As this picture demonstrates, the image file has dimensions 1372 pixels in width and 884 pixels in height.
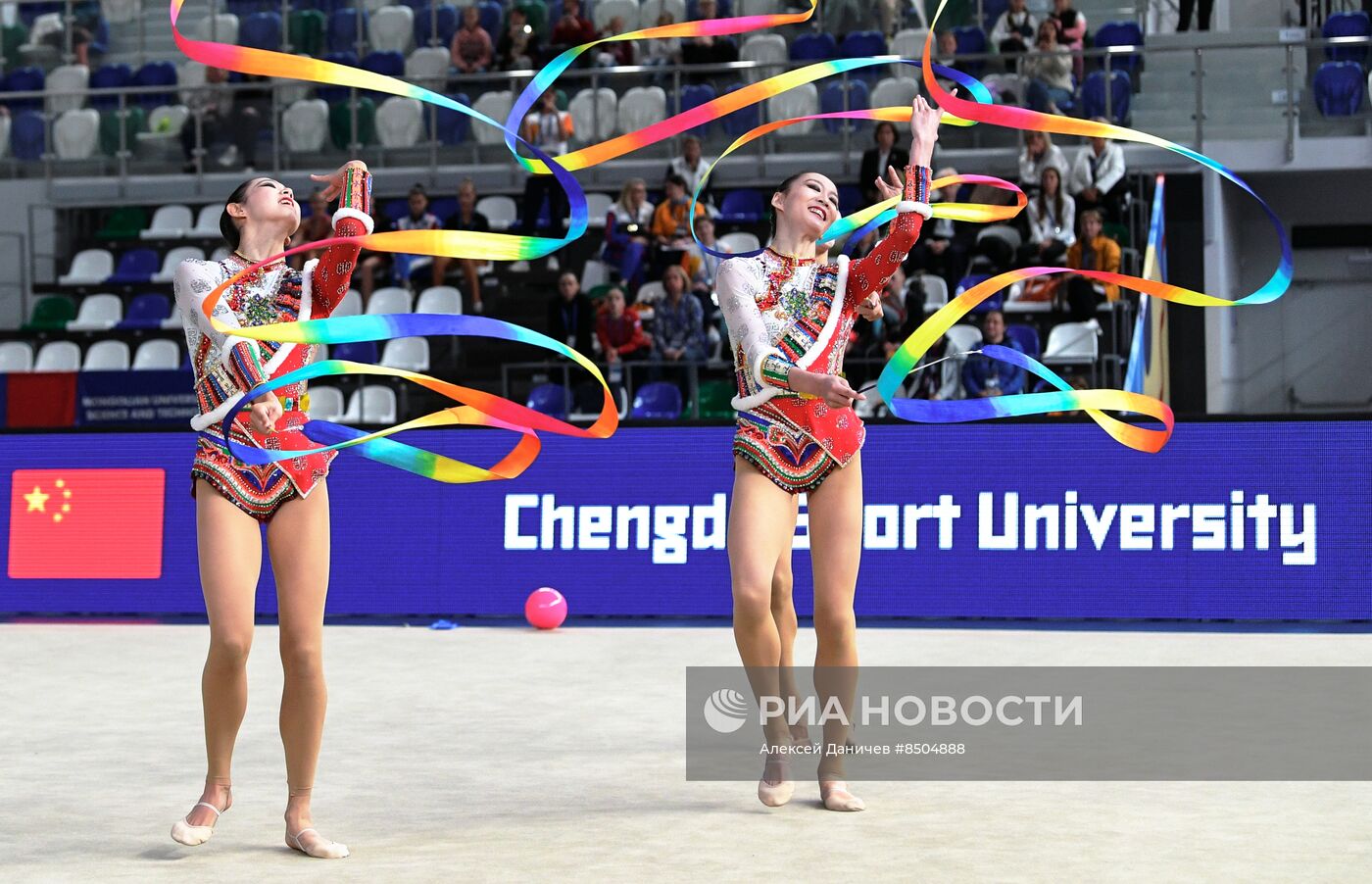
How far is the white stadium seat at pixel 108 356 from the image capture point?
633 inches

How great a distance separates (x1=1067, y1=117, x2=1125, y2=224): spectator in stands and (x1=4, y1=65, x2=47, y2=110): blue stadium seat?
11619mm

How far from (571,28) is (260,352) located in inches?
518

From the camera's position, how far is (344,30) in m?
19.3

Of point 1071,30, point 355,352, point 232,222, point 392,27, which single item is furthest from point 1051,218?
point 232,222

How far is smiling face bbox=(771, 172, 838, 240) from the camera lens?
5.33 meters

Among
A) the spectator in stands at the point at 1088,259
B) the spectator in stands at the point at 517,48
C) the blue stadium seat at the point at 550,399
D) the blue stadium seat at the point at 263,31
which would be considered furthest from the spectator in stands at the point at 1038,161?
the blue stadium seat at the point at 263,31

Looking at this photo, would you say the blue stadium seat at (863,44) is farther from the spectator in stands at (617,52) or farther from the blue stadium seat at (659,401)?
the blue stadium seat at (659,401)

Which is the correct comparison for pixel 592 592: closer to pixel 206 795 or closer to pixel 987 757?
pixel 987 757

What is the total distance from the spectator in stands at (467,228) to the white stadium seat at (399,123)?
2173 millimetres

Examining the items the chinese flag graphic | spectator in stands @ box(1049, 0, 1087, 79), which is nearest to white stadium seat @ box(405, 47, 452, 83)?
spectator in stands @ box(1049, 0, 1087, 79)

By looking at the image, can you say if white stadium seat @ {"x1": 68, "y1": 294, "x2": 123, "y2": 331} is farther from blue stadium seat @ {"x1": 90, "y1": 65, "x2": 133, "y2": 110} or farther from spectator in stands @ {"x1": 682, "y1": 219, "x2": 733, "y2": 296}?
spectator in stands @ {"x1": 682, "y1": 219, "x2": 733, "y2": 296}

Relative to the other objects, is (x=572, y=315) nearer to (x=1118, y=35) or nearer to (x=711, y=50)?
(x=711, y=50)

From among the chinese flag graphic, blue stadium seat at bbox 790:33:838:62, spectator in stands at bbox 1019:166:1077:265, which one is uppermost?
blue stadium seat at bbox 790:33:838:62

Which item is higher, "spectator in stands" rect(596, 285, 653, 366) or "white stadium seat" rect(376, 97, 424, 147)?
"white stadium seat" rect(376, 97, 424, 147)
